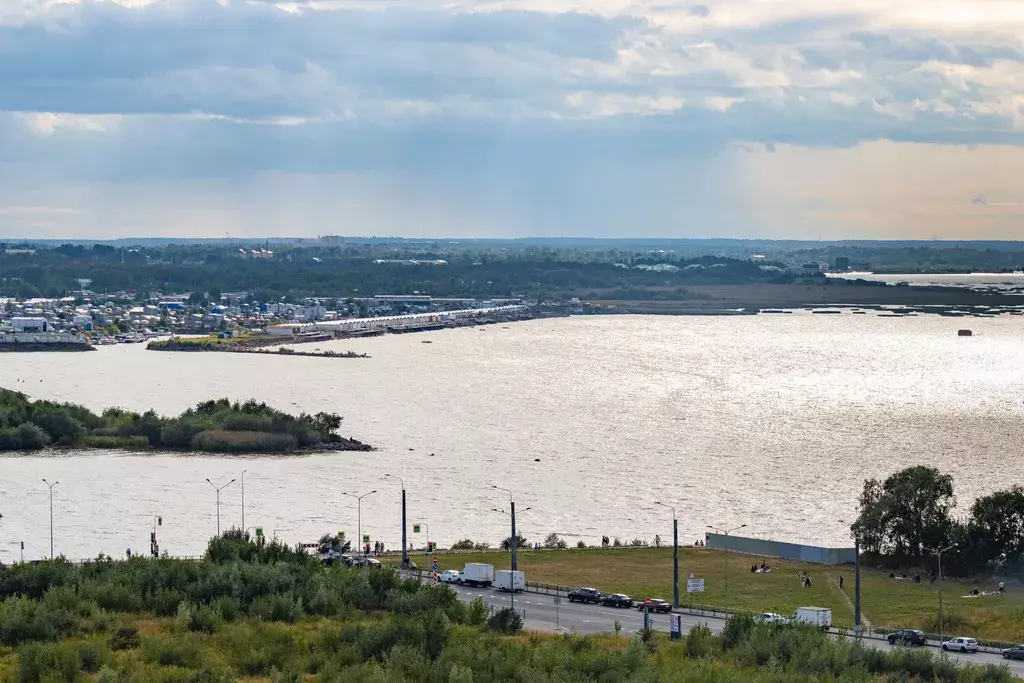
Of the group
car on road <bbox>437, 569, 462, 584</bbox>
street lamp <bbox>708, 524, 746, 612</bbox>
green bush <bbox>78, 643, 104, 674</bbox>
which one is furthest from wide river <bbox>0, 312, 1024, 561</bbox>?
green bush <bbox>78, 643, 104, 674</bbox>

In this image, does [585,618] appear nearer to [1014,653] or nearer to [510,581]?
[510,581]

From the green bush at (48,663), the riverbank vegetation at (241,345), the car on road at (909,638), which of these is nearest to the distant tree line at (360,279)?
the riverbank vegetation at (241,345)

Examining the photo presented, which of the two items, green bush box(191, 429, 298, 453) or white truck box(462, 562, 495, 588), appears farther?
green bush box(191, 429, 298, 453)

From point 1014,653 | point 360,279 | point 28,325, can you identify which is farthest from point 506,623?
point 360,279

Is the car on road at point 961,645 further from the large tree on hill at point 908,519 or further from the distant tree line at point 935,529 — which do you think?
the large tree on hill at point 908,519

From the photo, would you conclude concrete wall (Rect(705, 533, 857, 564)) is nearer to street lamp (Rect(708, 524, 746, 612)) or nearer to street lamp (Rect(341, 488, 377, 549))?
street lamp (Rect(708, 524, 746, 612))
